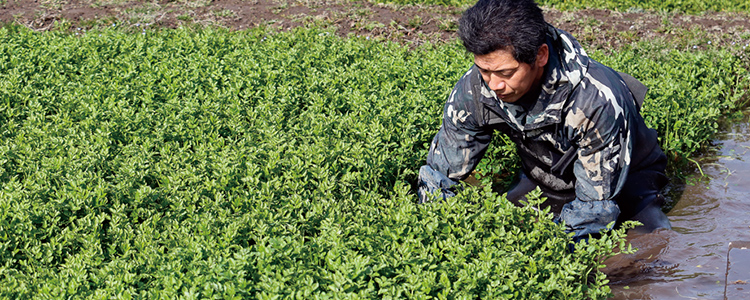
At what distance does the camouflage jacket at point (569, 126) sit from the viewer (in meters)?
4.00

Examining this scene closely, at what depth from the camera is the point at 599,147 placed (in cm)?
404

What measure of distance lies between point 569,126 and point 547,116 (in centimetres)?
14

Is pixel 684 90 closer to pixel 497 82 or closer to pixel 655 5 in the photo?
pixel 497 82

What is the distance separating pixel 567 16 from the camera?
33.3 ft

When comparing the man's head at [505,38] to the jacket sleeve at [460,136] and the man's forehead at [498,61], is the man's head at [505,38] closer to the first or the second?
the man's forehead at [498,61]

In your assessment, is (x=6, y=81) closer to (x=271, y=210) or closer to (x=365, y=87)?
(x=365, y=87)

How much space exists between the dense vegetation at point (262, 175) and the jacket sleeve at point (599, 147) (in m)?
0.23

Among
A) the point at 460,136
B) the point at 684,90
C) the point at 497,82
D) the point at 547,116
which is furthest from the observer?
the point at 684,90

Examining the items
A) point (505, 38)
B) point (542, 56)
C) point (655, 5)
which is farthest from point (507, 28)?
point (655, 5)

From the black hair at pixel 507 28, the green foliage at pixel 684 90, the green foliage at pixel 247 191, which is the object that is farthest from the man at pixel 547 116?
the green foliage at pixel 684 90

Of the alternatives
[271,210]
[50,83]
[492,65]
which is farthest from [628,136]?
[50,83]

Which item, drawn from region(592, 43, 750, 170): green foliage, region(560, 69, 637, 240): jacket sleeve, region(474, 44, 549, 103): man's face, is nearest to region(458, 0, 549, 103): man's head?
region(474, 44, 549, 103): man's face

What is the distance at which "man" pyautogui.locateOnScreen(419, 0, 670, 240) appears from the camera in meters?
3.71

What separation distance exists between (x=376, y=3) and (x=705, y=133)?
20.6 feet
